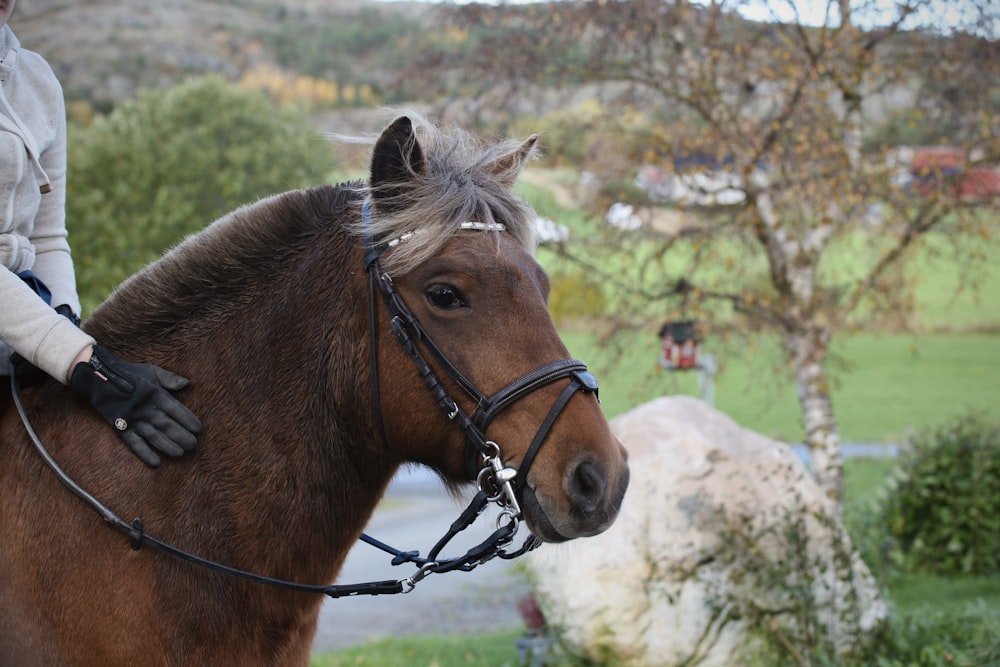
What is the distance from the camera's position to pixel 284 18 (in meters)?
118

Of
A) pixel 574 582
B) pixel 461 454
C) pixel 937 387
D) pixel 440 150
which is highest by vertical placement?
pixel 440 150

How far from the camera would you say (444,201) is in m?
2.55

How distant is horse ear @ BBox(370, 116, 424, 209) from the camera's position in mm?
2555

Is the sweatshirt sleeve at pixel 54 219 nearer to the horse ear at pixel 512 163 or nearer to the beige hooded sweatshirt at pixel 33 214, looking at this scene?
the beige hooded sweatshirt at pixel 33 214

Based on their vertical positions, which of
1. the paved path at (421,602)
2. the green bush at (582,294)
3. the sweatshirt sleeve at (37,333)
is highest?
the sweatshirt sleeve at (37,333)

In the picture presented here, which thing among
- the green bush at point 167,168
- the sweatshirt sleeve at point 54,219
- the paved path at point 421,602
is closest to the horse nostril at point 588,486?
the sweatshirt sleeve at point 54,219

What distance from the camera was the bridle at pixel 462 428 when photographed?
92.5 inches

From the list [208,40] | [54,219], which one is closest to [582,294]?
[54,219]

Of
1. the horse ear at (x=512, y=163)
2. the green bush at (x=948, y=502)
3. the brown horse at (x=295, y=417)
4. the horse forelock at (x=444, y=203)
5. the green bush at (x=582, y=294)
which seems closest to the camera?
the brown horse at (x=295, y=417)

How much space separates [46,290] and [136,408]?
60 cm

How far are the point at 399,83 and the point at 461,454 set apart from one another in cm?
781

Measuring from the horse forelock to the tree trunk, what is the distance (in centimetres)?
582

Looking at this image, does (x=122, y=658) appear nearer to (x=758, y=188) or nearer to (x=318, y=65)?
(x=758, y=188)

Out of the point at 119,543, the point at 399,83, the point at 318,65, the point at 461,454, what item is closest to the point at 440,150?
the point at 461,454
